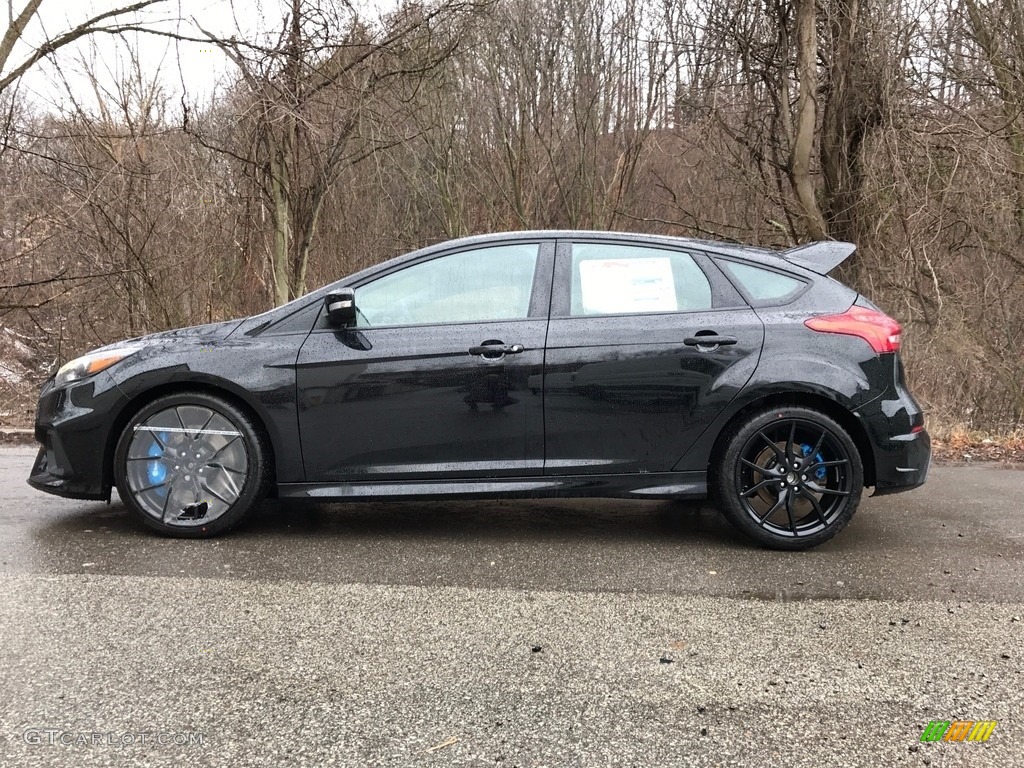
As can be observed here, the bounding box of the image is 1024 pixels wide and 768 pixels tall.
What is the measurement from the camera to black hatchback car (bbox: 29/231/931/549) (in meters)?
4.11

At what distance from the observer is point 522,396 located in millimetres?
4105

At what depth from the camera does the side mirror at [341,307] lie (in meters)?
4.12

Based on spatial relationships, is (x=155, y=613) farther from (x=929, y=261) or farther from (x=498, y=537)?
(x=929, y=261)

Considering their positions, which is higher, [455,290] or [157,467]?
[455,290]

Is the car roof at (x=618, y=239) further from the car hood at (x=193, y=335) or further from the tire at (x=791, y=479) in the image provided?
the car hood at (x=193, y=335)

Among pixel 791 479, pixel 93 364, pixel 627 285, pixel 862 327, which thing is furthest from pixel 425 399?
pixel 862 327

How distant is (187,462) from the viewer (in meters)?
4.20

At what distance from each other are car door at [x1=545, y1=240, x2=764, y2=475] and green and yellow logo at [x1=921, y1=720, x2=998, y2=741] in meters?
1.92

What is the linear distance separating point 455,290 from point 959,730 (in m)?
2.94

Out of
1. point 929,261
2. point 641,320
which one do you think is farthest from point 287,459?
point 929,261

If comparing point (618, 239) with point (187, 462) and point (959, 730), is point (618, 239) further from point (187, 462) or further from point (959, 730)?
point (959, 730)

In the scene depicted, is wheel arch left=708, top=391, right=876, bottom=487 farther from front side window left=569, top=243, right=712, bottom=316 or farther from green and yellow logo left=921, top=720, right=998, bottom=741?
green and yellow logo left=921, top=720, right=998, bottom=741

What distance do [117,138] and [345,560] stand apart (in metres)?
7.79

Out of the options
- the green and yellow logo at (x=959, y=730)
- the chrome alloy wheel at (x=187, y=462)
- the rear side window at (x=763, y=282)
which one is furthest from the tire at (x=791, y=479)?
the chrome alloy wheel at (x=187, y=462)
